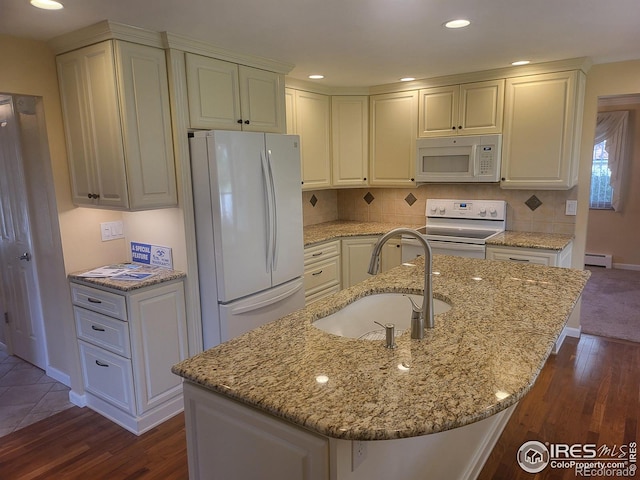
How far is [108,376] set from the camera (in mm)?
2717

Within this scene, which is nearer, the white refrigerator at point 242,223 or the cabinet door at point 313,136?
the white refrigerator at point 242,223

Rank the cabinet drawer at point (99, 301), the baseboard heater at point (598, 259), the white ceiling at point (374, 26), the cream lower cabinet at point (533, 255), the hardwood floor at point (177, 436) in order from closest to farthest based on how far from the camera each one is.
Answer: the white ceiling at point (374, 26) < the hardwood floor at point (177, 436) < the cabinet drawer at point (99, 301) < the cream lower cabinet at point (533, 255) < the baseboard heater at point (598, 259)

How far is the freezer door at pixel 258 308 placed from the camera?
281 centimetres

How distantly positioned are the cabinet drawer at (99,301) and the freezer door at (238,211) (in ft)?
1.88

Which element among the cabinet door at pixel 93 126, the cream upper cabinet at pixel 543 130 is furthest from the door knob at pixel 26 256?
the cream upper cabinet at pixel 543 130

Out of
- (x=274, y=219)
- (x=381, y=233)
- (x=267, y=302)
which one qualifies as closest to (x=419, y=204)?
(x=381, y=233)

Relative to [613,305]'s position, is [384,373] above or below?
above

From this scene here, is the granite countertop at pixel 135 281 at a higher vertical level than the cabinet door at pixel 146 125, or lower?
lower

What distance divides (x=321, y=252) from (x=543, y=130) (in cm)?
206

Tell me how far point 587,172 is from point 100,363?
154 inches

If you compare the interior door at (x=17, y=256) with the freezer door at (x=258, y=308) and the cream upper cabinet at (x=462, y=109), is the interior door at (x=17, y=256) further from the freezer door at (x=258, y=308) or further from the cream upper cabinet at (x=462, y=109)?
the cream upper cabinet at (x=462, y=109)

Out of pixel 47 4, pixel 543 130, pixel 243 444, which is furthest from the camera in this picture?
pixel 543 130

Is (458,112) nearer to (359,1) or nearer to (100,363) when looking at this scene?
(359,1)

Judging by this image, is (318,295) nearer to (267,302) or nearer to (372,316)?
(267,302)
